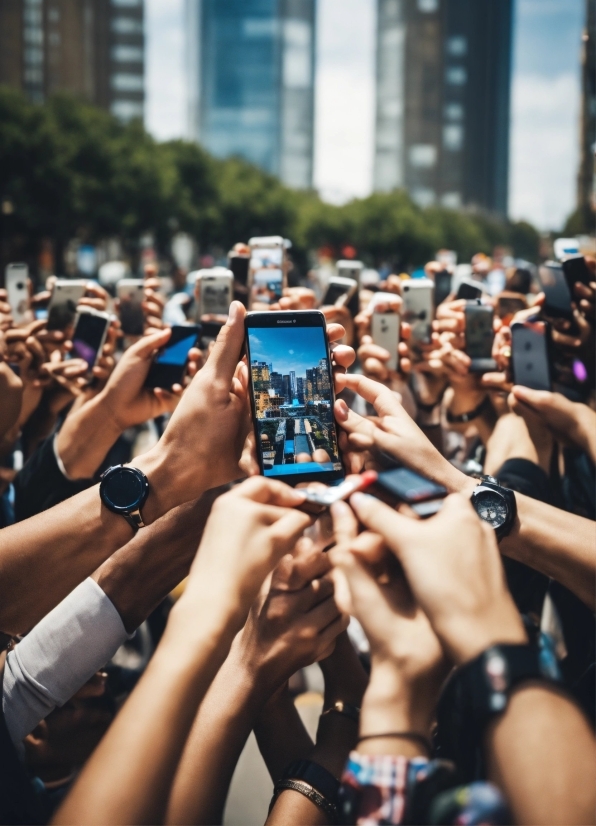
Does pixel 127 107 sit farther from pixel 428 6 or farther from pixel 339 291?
pixel 339 291

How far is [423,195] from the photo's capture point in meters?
135

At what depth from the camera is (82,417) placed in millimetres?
3148

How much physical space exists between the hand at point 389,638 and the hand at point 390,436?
0.49 metres

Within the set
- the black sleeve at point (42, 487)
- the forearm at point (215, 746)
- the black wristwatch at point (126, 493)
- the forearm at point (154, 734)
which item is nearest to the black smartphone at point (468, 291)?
the black sleeve at point (42, 487)

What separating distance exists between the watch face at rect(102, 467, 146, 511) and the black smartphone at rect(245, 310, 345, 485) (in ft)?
1.16

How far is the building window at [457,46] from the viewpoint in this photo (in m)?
128

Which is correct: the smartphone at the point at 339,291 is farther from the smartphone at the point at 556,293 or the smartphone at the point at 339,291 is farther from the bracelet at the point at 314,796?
the bracelet at the point at 314,796

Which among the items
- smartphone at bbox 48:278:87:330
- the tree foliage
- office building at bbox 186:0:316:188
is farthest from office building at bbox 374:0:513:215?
smartphone at bbox 48:278:87:330

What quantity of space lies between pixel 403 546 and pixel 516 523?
768 mm

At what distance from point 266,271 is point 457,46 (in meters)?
137

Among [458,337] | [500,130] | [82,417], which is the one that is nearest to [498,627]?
[82,417]

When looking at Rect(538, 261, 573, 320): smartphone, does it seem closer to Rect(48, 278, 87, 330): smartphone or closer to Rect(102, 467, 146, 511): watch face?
Rect(102, 467, 146, 511): watch face

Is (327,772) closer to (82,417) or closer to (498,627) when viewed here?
(498,627)

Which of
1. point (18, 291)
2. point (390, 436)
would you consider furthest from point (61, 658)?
point (18, 291)
